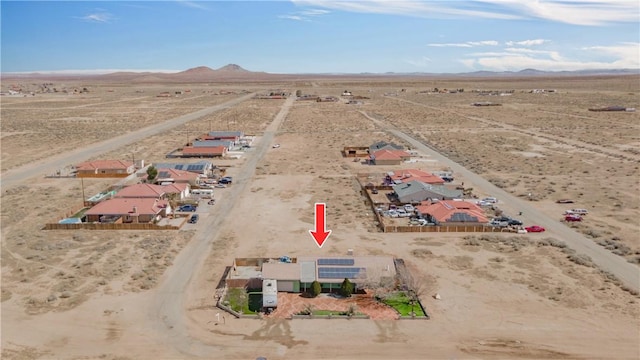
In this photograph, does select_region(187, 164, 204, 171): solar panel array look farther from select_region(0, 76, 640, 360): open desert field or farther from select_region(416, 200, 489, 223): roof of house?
select_region(416, 200, 489, 223): roof of house

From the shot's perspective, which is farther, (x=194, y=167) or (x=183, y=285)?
(x=194, y=167)

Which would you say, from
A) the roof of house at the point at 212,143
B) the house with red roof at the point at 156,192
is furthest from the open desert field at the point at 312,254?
the roof of house at the point at 212,143

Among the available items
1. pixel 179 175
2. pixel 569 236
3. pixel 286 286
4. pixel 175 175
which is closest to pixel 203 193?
pixel 179 175

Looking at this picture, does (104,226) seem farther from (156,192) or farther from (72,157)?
(72,157)

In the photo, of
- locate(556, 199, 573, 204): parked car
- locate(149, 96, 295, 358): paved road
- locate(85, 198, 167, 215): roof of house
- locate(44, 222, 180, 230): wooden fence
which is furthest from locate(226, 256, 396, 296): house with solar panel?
locate(556, 199, 573, 204): parked car

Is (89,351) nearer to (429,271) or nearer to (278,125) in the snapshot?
(429,271)

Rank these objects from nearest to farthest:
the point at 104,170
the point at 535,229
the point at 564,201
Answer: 1. the point at 535,229
2. the point at 564,201
3. the point at 104,170

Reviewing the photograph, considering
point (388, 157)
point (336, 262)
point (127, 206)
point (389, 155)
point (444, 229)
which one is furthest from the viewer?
point (389, 155)
